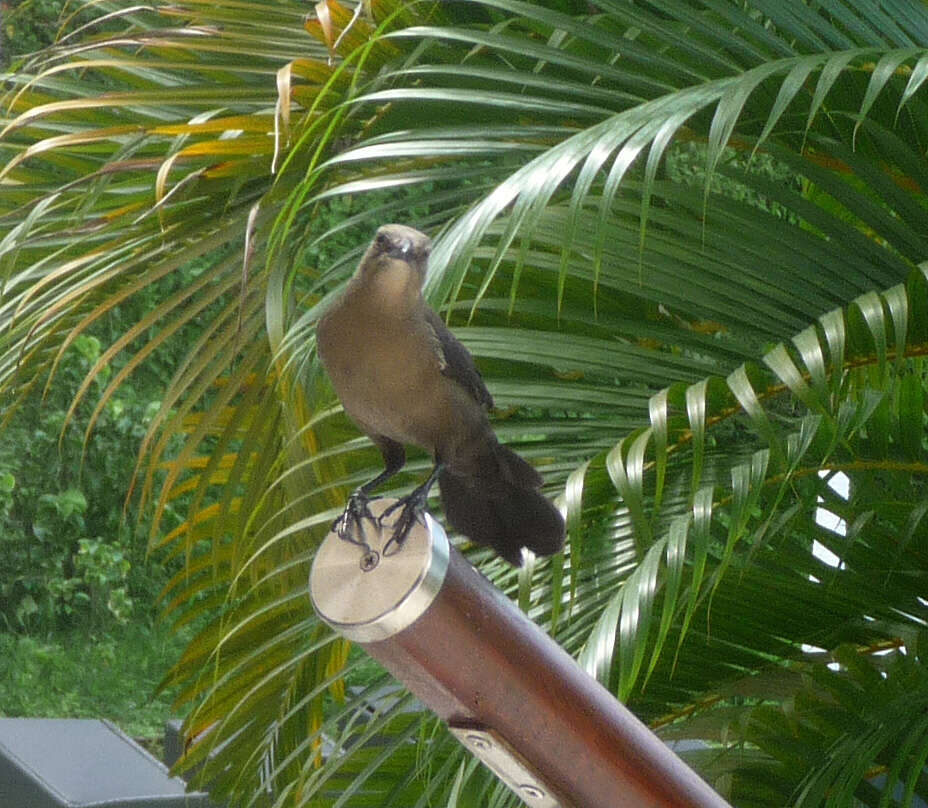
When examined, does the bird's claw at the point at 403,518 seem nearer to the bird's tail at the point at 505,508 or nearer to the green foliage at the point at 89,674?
the bird's tail at the point at 505,508

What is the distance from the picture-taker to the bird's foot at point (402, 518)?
27.7 inches

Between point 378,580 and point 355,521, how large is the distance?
86mm

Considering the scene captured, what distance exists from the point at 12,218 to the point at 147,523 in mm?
2240

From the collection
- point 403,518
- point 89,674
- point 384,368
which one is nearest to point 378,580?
point 403,518

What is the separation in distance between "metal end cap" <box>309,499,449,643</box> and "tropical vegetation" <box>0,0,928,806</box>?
38 centimetres

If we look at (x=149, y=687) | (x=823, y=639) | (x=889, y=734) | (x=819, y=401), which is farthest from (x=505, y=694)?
(x=149, y=687)

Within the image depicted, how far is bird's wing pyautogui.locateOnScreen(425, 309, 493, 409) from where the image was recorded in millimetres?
858

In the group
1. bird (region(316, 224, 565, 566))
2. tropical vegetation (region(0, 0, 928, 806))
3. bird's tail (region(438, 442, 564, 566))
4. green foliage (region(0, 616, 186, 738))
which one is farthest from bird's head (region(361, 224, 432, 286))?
green foliage (region(0, 616, 186, 738))

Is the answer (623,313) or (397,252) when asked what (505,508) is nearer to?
(397,252)

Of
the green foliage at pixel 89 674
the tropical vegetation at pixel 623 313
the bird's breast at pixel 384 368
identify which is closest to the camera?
the bird's breast at pixel 384 368

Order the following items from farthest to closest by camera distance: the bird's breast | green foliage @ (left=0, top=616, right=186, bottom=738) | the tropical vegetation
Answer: green foliage @ (left=0, top=616, right=186, bottom=738)
the tropical vegetation
the bird's breast

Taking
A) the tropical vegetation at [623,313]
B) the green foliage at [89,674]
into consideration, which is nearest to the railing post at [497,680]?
the tropical vegetation at [623,313]

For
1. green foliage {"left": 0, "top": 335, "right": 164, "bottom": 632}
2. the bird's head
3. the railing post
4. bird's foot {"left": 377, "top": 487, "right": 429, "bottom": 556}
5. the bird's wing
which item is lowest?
green foliage {"left": 0, "top": 335, "right": 164, "bottom": 632}

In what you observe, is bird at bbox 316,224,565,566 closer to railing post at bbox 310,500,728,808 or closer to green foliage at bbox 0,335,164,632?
railing post at bbox 310,500,728,808
